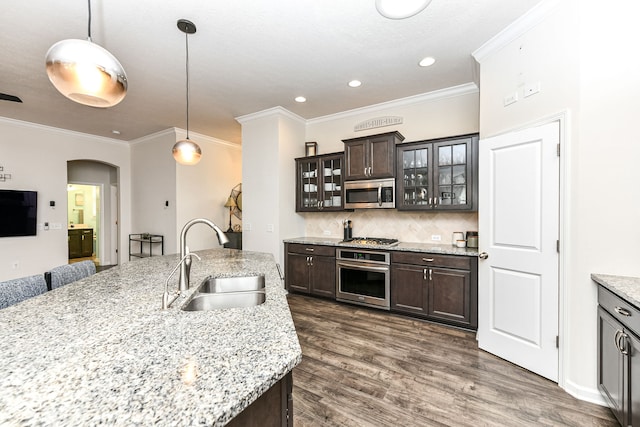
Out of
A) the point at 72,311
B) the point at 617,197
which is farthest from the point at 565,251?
the point at 72,311

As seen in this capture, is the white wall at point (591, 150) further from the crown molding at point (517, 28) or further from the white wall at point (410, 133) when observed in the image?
the white wall at point (410, 133)

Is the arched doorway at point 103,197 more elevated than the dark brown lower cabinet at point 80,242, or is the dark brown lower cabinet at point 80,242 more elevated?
the arched doorway at point 103,197

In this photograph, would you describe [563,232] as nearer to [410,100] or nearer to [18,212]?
[410,100]

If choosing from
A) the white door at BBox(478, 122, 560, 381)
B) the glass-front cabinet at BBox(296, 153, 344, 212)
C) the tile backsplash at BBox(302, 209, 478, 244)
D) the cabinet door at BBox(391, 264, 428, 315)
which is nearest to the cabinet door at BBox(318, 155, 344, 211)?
the glass-front cabinet at BBox(296, 153, 344, 212)

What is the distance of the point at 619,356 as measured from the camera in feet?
5.14

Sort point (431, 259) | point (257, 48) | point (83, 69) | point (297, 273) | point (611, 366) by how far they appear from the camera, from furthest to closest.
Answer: point (297, 273)
point (431, 259)
point (257, 48)
point (611, 366)
point (83, 69)

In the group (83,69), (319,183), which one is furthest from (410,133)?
(83,69)

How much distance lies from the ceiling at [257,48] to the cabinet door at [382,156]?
0.67 m

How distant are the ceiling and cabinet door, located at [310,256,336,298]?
2358 mm

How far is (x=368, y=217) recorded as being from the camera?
14.0 feet

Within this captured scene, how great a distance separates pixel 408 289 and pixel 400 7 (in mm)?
2830

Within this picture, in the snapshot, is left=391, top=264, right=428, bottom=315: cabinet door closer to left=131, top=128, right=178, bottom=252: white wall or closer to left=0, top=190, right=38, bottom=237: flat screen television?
left=131, top=128, right=178, bottom=252: white wall

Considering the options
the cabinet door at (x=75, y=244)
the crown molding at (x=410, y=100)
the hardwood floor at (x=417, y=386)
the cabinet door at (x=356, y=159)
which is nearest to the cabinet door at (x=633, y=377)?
the hardwood floor at (x=417, y=386)

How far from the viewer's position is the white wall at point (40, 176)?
4.64m
